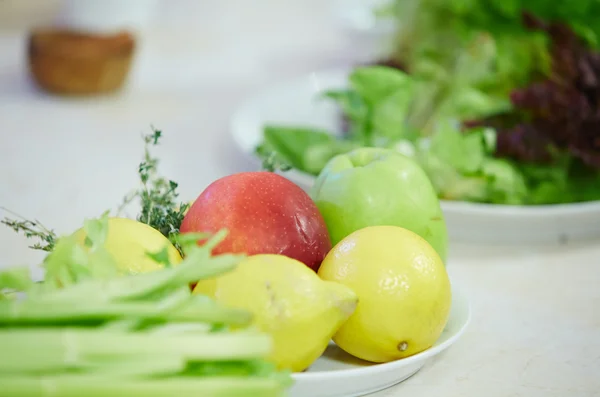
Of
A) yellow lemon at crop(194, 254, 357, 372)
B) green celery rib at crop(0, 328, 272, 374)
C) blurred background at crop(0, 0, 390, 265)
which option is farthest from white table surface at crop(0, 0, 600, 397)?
green celery rib at crop(0, 328, 272, 374)

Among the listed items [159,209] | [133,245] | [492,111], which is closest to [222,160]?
[492,111]

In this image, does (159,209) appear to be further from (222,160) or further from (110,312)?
(222,160)

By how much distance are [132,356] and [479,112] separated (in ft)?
3.17

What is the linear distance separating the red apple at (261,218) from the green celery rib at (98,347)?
0.52ft

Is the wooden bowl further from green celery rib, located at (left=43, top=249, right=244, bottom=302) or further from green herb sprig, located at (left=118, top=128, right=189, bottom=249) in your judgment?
green celery rib, located at (left=43, top=249, right=244, bottom=302)

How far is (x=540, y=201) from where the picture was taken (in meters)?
1.05

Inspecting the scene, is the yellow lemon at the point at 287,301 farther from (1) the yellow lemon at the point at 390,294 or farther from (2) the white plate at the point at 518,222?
(2) the white plate at the point at 518,222

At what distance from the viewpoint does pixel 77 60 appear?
165 cm

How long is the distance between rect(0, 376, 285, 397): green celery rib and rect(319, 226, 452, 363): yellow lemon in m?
0.14

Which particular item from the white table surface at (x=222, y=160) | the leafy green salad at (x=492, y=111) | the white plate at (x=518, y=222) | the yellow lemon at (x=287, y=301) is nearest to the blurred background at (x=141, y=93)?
the white table surface at (x=222, y=160)

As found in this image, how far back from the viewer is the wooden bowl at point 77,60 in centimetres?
164

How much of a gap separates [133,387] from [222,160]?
0.98m

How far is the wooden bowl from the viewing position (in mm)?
1645

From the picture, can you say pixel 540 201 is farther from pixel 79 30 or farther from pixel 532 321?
pixel 79 30
